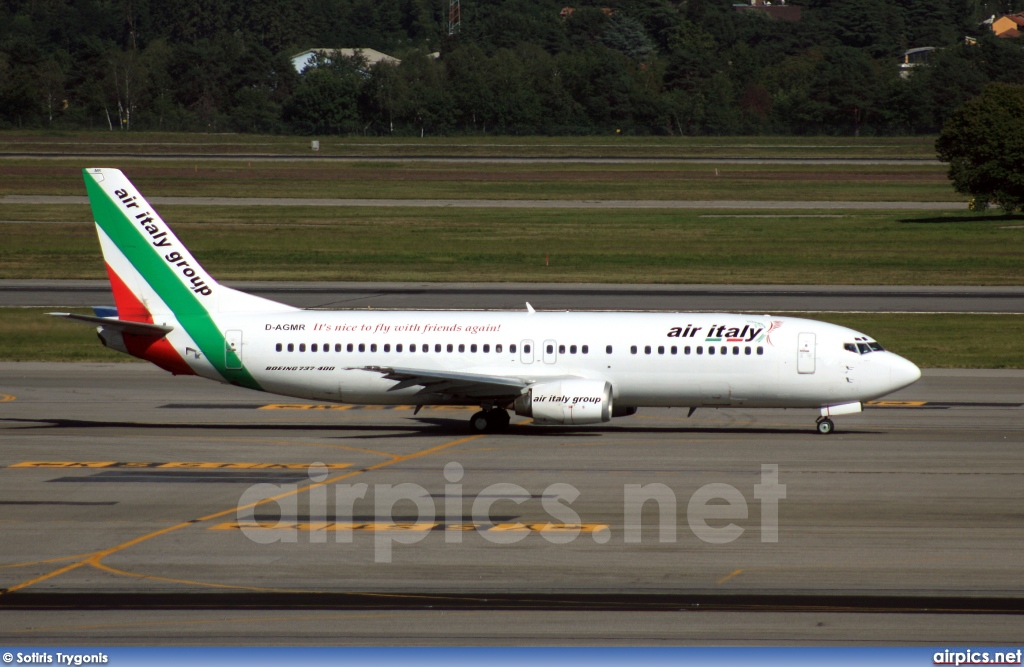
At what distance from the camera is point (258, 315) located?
3866cm

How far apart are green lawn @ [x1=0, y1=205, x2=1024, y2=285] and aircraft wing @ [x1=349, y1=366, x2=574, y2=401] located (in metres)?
36.7

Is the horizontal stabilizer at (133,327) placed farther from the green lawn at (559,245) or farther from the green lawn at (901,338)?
the green lawn at (559,245)

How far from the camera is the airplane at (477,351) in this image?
37.0 m

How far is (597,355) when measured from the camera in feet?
122

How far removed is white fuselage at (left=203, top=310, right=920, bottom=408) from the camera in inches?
1457

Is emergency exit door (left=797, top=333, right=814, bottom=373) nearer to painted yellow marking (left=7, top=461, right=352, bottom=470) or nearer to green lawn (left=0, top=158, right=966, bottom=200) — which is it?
painted yellow marking (left=7, top=461, right=352, bottom=470)

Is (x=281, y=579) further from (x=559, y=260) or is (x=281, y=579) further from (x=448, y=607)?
(x=559, y=260)

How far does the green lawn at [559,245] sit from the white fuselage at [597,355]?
35688 mm

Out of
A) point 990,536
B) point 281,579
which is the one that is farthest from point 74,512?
point 990,536

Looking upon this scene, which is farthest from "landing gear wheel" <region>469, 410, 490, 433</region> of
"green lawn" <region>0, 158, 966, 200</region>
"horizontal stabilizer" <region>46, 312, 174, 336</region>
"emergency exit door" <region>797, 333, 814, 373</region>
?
"green lawn" <region>0, 158, 966, 200</region>

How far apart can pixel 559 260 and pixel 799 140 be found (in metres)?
113

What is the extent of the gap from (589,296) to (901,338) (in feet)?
57.4

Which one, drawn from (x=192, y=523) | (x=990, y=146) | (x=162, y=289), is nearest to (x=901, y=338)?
(x=162, y=289)

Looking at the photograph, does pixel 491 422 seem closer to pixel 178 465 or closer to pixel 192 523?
pixel 178 465
